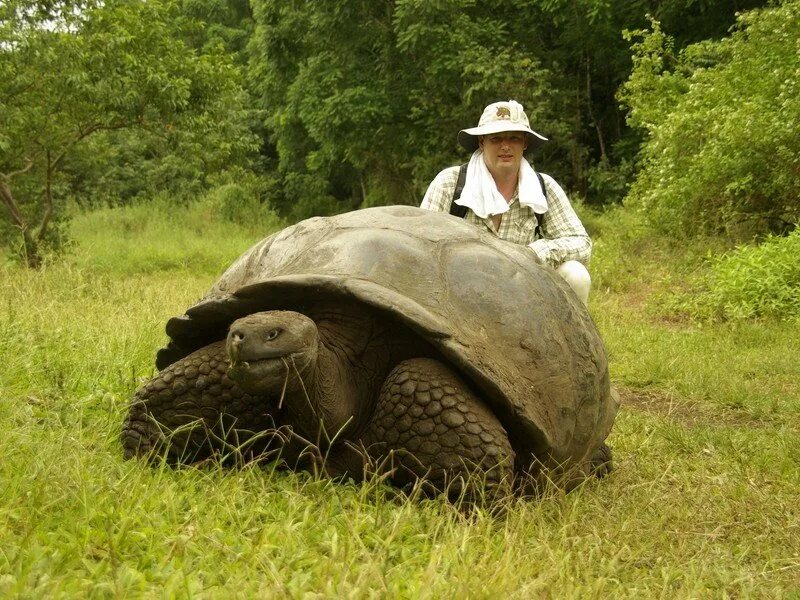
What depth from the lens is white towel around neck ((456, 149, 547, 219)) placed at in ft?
12.8

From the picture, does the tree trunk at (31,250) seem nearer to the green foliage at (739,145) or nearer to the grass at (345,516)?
the grass at (345,516)

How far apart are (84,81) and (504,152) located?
18.7ft

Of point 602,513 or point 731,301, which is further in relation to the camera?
point 731,301

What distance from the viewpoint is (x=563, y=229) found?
4055 mm

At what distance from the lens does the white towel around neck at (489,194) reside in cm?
390

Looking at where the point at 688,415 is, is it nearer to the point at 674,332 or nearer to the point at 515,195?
the point at 515,195

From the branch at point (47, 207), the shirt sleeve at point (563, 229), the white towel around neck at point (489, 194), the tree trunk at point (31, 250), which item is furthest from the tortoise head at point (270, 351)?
the branch at point (47, 207)

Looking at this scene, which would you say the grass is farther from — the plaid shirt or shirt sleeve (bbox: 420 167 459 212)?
shirt sleeve (bbox: 420 167 459 212)

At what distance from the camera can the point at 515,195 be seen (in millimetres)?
4031

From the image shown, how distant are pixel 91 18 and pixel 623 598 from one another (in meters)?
8.31

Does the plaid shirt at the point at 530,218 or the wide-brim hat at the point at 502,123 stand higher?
the wide-brim hat at the point at 502,123

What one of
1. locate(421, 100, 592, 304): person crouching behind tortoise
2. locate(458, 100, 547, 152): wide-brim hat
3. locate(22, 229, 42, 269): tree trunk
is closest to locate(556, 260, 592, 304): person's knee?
locate(421, 100, 592, 304): person crouching behind tortoise

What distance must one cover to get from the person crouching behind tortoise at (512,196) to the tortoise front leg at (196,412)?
164 centimetres

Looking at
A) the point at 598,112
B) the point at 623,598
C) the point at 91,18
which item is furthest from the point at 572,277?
the point at 598,112
